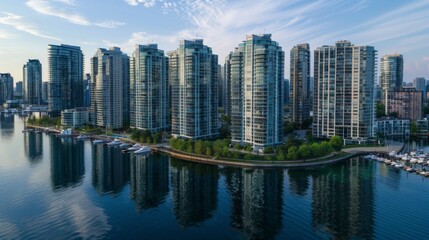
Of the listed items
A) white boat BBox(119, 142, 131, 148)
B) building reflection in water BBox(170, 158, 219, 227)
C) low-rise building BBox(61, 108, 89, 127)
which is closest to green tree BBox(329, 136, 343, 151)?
building reflection in water BBox(170, 158, 219, 227)

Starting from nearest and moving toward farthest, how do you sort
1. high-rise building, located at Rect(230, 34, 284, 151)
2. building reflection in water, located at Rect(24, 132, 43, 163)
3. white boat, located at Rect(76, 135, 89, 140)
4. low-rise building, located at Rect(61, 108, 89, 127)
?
high-rise building, located at Rect(230, 34, 284, 151)
building reflection in water, located at Rect(24, 132, 43, 163)
white boat, located at Rect(76, 135, 89, 140)
low-rise building, located at Rect(61, 108, 89, 127)

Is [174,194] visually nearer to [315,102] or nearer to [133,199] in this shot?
[133,199]

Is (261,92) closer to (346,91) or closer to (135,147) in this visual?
(346,91)

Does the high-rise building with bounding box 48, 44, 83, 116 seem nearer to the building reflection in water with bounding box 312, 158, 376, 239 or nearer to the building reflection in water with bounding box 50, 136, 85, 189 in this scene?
the building reflection in water with bounding box 50, 136, 85, 189

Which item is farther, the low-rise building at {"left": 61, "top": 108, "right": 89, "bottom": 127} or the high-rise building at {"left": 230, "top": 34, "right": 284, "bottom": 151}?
the low-rise building at {"left": 61, "top": 108, "right": 89, "bottom": 127}

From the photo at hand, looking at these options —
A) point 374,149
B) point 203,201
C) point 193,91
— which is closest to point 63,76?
point 193,91

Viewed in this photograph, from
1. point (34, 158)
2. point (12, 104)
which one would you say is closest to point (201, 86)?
point (34, 158)
